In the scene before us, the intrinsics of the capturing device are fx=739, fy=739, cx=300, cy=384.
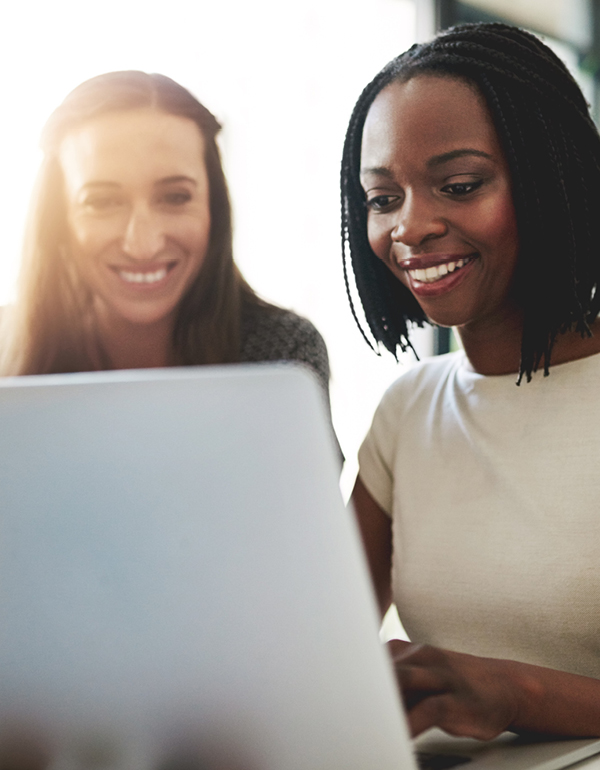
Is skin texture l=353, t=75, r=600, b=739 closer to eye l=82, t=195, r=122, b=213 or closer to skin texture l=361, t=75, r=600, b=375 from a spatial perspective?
skin texture l=361, t=75, r=600, b=375

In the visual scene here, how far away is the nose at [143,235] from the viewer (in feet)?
3.68

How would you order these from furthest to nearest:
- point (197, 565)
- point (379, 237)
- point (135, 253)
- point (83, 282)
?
point (83, 282), point (135, 253), point (379, 237), point (197, 565)

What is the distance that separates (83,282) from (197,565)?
1.00 metres

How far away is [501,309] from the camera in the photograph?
0.88m

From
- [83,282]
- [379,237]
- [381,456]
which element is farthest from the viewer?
[83,282]

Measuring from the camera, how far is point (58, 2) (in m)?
1.51

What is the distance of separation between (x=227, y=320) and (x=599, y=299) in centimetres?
59

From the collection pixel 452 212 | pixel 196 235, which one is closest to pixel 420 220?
pixel 452 212

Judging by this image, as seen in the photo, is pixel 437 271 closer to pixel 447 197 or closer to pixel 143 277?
pixel 447 197

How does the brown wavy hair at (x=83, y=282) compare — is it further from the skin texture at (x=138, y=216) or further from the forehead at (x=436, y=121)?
the forehead at (x=436, y=121)

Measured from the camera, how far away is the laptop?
345 millimetres

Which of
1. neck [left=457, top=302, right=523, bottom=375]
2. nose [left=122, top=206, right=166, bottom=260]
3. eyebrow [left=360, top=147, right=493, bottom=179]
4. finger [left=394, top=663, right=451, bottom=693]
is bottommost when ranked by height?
finger [left=394, top=663, right=451, bottom=693]

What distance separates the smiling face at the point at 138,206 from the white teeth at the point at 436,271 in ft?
1.51

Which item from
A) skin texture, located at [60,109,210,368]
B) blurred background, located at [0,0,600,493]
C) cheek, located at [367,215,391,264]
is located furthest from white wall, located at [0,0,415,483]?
cheek, located at [367,215,391,264]
